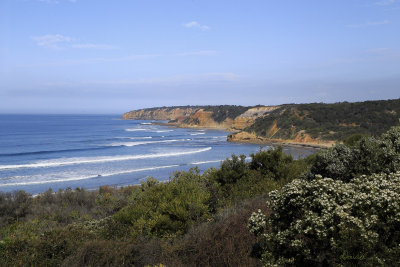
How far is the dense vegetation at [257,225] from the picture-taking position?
4109 millimetres

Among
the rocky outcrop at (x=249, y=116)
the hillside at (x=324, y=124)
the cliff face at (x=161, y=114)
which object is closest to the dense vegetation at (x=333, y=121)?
the hillside at (x=324, y=124)

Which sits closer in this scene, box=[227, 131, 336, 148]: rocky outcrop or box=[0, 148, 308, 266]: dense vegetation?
box=[0, 148, 308, 266]: dense vegetation

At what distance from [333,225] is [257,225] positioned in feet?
3.71

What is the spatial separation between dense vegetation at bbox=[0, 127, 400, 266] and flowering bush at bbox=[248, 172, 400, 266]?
0.01m

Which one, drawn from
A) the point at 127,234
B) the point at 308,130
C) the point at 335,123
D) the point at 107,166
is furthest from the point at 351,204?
the point at 335,123

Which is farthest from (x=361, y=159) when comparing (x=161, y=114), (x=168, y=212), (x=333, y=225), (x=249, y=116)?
(x=161, y=114)

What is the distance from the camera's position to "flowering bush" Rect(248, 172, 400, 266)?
3.96m

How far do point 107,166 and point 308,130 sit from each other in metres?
38.7

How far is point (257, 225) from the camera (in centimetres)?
485

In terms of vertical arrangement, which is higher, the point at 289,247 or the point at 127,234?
the point at 289,247

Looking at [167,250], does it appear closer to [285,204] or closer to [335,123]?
[285,204]

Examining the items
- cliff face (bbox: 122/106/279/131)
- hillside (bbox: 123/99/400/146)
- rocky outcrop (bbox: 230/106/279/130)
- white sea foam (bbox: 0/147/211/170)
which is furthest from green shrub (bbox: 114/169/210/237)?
rocky outcrop (bbox: 230/106/279/130)

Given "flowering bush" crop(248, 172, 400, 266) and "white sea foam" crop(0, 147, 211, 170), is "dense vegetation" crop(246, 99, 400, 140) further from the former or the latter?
"flowering bush" crop(248, 172, 400, 266)

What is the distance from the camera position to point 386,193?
428 cm
